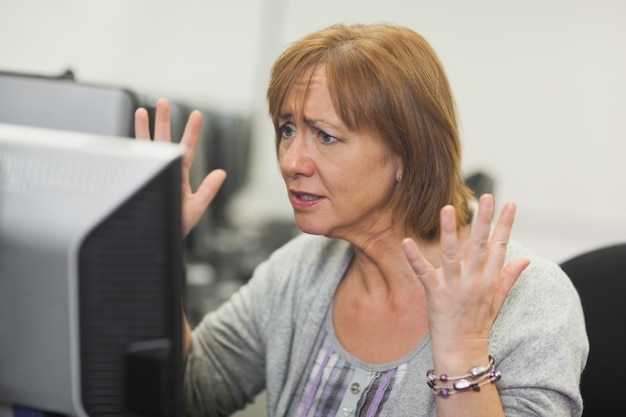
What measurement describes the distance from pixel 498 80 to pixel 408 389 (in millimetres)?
2698

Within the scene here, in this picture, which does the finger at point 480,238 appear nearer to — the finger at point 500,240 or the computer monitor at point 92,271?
the finger at point 500,240

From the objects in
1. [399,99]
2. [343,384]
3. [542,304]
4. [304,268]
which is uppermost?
[399,99]

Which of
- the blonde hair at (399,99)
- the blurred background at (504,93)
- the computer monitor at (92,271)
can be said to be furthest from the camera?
the blurred background at (504,93)

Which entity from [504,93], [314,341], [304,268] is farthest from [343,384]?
[504,93]

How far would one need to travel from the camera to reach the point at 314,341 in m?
1.36

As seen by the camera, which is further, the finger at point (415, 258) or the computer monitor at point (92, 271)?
the finger at point (415, 258)

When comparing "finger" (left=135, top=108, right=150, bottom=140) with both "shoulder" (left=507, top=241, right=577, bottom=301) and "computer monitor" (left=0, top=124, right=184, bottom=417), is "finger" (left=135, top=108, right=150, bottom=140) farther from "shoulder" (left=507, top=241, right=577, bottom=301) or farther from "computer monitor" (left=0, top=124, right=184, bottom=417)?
"shoulder" (left=507, top=241, right=577, bottom=301)

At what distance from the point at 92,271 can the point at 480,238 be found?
474 millimetres

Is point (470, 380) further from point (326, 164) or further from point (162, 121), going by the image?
point (162, 121)

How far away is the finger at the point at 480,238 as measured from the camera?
97cm

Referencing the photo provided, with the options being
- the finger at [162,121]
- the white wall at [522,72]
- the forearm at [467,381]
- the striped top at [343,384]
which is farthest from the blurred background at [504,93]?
the forearm at [467,381]

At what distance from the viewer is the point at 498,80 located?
3.69 meters

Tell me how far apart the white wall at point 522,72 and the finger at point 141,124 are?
227 cm

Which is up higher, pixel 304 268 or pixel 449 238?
pixel 449 238
